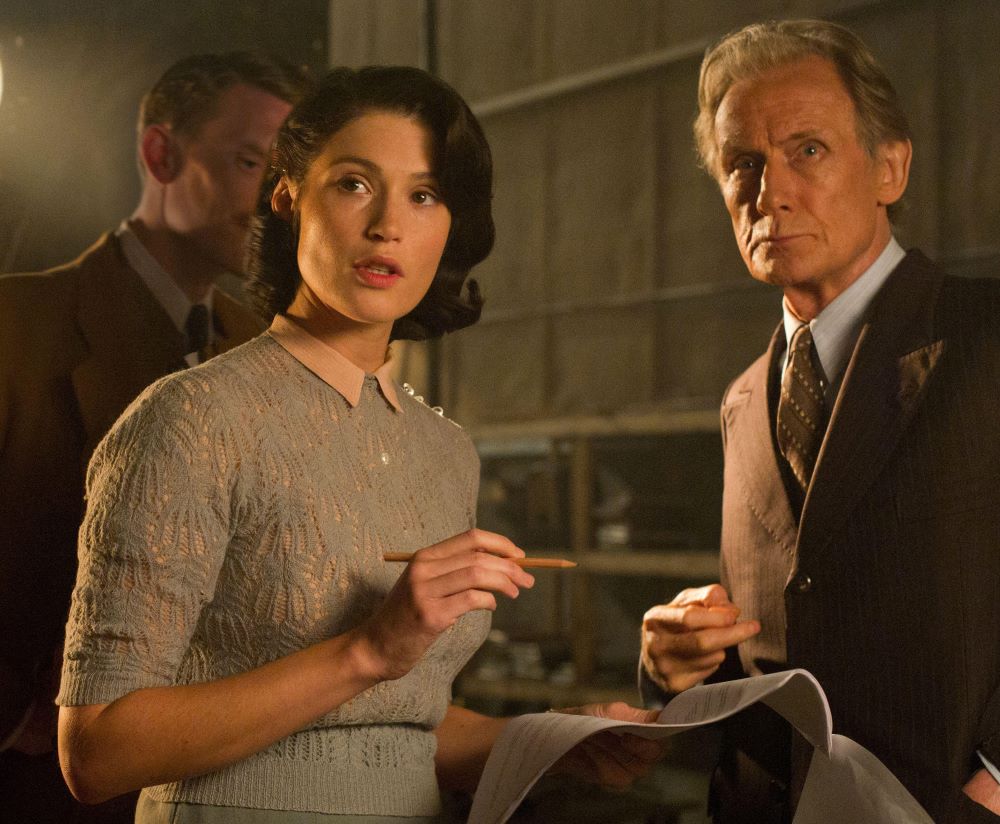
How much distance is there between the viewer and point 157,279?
2033mm

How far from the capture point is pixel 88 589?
121 cm

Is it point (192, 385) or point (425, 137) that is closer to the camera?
point (192, 385)

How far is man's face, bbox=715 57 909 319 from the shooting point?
175 cm

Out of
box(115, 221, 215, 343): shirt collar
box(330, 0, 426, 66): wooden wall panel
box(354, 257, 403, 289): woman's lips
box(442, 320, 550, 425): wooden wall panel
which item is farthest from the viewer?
box(442, 320, 550, 425): wooden wall panel

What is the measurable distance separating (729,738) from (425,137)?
1139 millimetres

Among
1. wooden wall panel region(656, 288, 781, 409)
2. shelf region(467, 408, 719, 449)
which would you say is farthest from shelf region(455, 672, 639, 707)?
wooden wall panel region(656, 288, 781, 409)

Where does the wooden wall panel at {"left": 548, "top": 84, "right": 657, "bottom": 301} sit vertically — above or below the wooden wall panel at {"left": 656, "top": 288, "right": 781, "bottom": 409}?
above

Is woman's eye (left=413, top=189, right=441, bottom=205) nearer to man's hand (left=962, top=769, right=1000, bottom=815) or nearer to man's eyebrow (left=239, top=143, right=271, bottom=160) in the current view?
man's eyebrow (left=239, top=143, right=271, bottom=160)

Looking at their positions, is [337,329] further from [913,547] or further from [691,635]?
[913,547]

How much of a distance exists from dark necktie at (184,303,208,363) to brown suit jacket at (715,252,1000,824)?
1084mm

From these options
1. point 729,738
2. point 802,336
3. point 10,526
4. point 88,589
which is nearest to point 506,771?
point 88,589

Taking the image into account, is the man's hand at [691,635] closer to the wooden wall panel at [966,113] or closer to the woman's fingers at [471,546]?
the woman's fingers at [471,546]

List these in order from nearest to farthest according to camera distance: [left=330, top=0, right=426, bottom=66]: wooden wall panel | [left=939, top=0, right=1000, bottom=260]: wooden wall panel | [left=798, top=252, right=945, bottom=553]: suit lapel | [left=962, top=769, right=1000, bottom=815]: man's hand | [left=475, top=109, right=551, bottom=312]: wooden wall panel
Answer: [left=962, top=769, right=1000, bottom=815]: man's hand → [left=798, top=252, right=945, bottom=553]: suit lapel → [left=330, top=0, right=426, bottom=66]: wooden wall panel → [left=939, top=0, right=1000, bottom=260]: wooden wall panel → [left=475, top=109, right=551, bottom=312]: wooden wall panel

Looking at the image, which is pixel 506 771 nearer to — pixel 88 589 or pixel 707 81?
pixel 88 589
